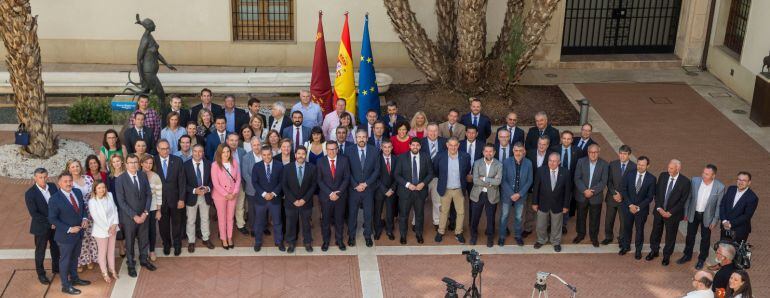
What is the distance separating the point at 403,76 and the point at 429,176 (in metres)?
8.21

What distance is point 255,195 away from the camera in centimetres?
1256

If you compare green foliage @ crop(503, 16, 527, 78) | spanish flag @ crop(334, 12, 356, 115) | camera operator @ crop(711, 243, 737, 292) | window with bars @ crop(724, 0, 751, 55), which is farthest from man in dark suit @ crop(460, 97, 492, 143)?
window with bars @ crop(724, 0, 751, 55)

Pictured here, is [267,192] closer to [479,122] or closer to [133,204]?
[133,204]

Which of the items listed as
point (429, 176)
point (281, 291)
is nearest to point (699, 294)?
point (429, 176)

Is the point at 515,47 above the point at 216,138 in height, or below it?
above

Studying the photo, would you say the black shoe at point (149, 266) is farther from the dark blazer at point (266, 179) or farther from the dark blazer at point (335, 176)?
the dark blazer at point (335, 176)

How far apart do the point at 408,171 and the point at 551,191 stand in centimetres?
199

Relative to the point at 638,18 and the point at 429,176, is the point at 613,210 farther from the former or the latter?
the point at 638,18

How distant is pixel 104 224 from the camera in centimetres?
1139

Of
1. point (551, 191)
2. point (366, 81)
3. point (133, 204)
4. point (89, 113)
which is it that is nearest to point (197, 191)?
point (133, 204)

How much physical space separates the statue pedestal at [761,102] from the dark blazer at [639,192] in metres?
6.96

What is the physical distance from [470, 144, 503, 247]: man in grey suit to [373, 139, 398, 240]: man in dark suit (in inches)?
45.1

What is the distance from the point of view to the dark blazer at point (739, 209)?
11688 mm

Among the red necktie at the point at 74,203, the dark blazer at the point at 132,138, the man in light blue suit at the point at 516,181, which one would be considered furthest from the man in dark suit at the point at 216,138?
the man in light blue suit at the point at 516,181
